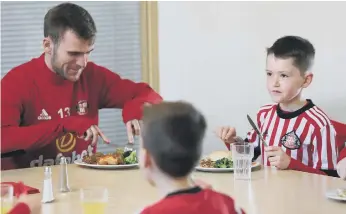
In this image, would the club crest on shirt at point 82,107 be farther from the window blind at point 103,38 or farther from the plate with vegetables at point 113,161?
the window blind at point 103,38

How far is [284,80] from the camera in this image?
276cm

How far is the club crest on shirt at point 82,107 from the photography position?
2822mm

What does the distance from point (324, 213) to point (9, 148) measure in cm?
136

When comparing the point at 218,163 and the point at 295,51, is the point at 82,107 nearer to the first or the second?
the point at 218,163

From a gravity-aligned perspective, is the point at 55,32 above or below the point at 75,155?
above

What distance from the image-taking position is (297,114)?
274 cm

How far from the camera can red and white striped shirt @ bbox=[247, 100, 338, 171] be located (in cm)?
266

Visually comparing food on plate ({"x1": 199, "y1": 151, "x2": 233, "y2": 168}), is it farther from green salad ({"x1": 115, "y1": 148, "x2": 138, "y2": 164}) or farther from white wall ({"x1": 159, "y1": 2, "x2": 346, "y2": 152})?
white wall ({"x1": 159, "y1": 2, "x2": 346, "y2": 152})

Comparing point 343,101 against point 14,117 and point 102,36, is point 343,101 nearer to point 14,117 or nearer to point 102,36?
point 102,36

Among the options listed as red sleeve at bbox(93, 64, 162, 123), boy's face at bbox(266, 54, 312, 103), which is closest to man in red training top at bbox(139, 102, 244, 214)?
boy's face at bbox(266, 54, 312, 103)

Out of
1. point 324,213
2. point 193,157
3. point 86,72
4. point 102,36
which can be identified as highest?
point 102,36

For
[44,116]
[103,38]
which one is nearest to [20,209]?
[44,116]

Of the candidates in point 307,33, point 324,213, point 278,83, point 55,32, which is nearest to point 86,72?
point 55,32

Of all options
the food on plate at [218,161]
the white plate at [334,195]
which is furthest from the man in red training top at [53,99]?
the white plate at [334,195]
